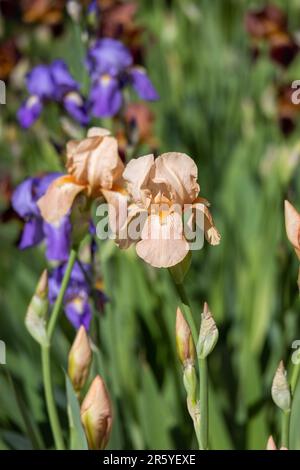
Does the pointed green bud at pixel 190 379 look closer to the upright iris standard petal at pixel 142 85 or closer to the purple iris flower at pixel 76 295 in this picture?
the purple iris flower at pixel 76 295

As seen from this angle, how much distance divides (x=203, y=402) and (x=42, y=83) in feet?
2.72

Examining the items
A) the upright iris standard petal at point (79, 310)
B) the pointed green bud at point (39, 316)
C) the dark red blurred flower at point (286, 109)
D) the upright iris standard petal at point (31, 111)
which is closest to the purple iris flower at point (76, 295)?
the upright iris standard petal at point (79, 310)

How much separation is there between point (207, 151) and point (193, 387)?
1.35 metres

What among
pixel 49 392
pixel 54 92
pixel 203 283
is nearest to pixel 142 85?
pixel 54 92

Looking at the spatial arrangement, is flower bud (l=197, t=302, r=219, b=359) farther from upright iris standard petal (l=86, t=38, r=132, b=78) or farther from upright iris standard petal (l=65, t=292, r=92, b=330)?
upright iris standard petal (l=86, t=38, r=132, b=78)

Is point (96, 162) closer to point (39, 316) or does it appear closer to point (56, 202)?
point (56, 202)

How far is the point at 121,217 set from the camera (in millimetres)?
806

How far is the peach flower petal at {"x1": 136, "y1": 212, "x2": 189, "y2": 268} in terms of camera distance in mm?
Result: 736

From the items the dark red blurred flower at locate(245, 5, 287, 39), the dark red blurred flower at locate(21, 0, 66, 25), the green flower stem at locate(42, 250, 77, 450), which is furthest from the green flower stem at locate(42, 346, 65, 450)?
the dark red blurred flower at locate(21, 0, 66, 25)

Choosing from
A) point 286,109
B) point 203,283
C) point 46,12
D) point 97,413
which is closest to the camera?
point 97,413

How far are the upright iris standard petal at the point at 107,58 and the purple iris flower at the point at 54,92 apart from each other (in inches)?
2.2

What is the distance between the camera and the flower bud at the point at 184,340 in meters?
0.80

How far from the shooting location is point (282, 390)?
0.81 metres
